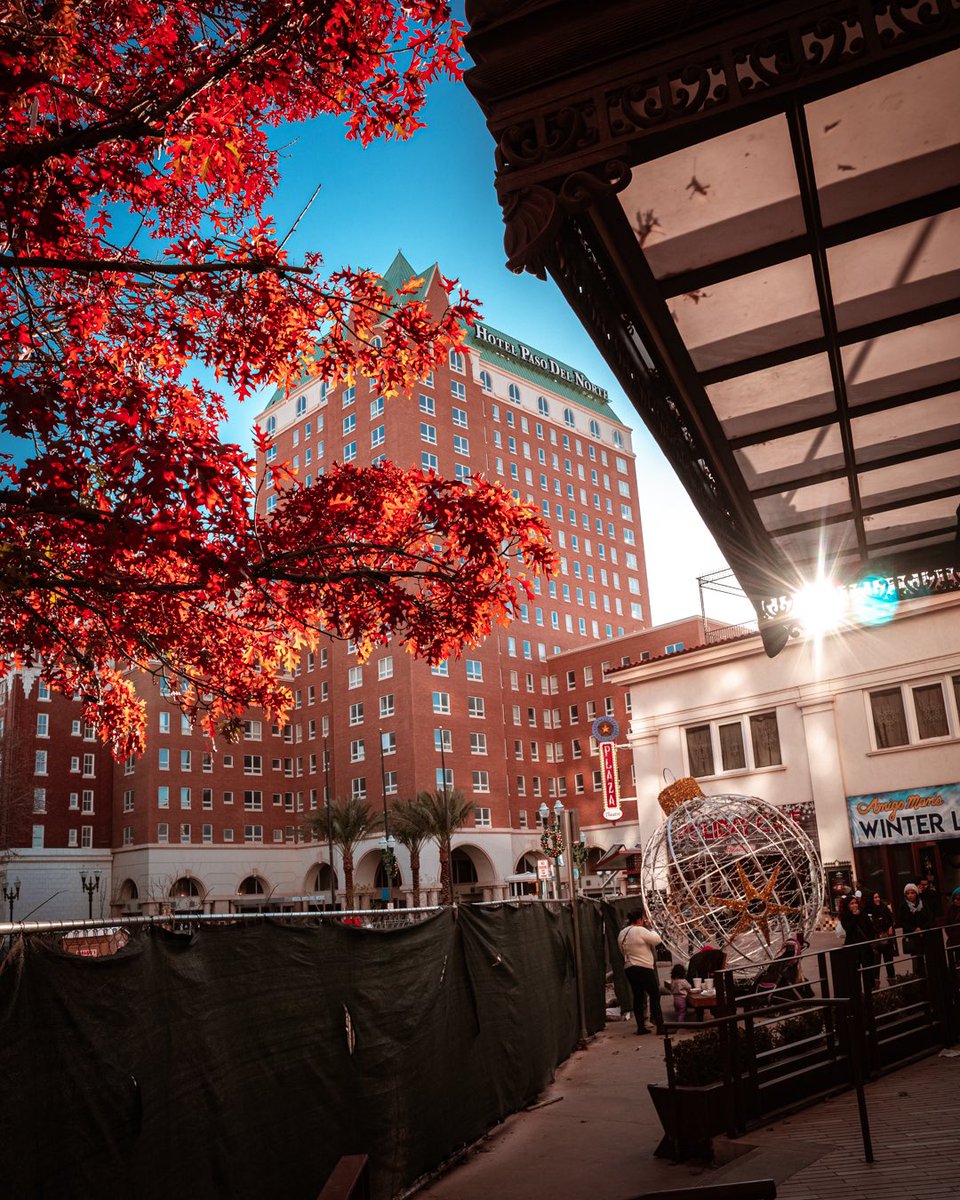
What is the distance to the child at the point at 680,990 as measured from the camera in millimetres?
14391

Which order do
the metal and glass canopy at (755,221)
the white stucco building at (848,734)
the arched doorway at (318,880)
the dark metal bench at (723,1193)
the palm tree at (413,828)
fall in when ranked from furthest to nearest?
the arched doorway at (318,880) → the palm tree at (413,828) → the white stucco building at (848,734) → the metal and glass canopy at (755,221) → the dark metal bench at (723,1193)

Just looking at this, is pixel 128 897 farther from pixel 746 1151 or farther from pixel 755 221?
pixel 755 221

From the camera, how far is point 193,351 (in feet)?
29.1

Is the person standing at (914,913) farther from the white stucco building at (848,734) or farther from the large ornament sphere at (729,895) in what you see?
the white stucco building at (848,734)

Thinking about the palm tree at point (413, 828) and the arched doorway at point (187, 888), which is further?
the arched doorway at point (187, 888)

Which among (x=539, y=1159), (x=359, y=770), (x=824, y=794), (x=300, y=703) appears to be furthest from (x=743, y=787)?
(x=300, y=703)

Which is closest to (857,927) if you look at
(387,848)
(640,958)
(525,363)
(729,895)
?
(640,958)

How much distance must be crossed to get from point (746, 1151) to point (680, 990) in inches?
305

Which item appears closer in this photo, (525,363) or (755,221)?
(755,221)

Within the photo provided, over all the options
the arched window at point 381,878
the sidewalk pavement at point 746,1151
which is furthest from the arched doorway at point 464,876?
the sidewalk pavement at point 746,1151

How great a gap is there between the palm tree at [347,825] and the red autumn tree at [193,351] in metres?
64.5

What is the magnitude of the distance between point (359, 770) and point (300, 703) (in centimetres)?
1301

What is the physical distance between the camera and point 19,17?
6.05m

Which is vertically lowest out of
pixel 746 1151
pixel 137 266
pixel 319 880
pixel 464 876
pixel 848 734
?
pixel 746 1151
